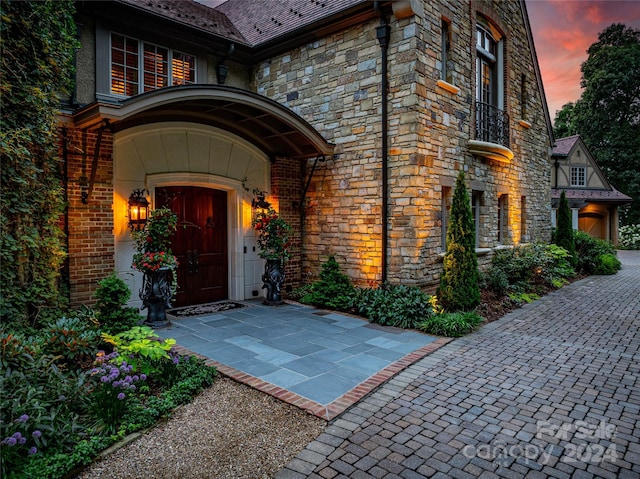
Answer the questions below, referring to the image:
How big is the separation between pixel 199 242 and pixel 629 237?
28.7 metres

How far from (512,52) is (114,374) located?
41.6ft

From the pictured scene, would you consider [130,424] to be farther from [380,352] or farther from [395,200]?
[395,200]

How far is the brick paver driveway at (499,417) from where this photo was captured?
3.05 meters

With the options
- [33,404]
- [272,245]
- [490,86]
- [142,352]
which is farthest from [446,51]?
[33,404]

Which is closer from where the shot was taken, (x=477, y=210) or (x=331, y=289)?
(x=331, y=289)

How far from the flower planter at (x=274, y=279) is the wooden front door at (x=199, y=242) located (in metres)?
1.03

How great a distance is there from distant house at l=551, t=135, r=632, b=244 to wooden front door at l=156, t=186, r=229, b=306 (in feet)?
70.1

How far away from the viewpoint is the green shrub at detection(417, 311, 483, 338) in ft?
21.1

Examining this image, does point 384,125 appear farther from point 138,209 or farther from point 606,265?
point 606,265

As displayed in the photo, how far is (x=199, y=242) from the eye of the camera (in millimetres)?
8367

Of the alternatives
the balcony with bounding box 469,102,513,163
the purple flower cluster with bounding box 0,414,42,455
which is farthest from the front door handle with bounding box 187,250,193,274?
the balcony with bounding box 469,102,513,163

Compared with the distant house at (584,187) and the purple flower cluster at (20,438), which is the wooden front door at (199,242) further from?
the distant house at (584,187)

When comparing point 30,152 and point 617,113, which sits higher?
point 617,113

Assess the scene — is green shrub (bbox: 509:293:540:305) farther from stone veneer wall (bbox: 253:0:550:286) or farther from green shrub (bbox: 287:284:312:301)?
green shrub (bbox: 287:284:312:301)
